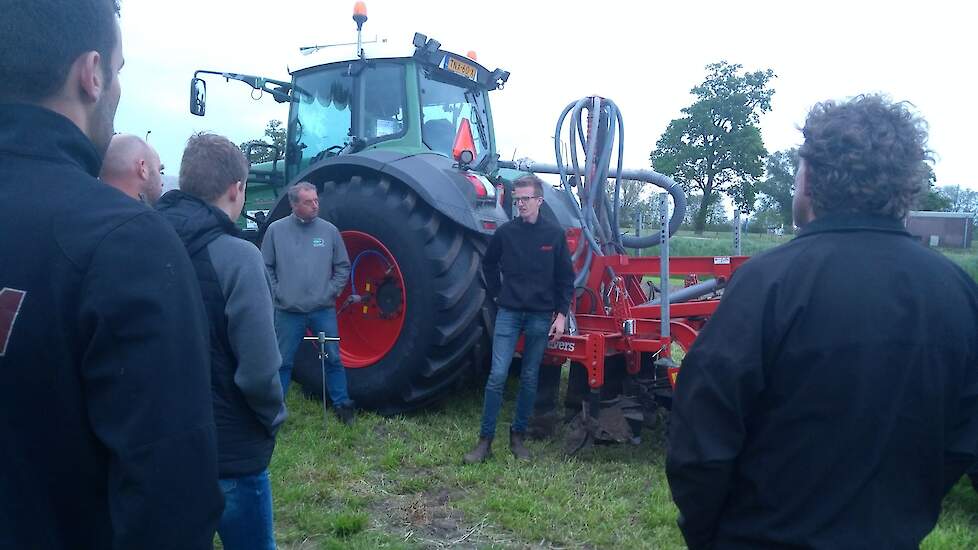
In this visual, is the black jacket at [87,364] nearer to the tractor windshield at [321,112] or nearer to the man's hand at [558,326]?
the man's hand at [558,326]

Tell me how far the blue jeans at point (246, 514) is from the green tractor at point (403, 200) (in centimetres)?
249

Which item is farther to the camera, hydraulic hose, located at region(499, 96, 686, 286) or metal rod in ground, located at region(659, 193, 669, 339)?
hydraulic hose, located at region(499, 96, 686, 286)

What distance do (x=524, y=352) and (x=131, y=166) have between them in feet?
8.63

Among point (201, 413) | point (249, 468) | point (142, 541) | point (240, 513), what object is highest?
point (201, 413)

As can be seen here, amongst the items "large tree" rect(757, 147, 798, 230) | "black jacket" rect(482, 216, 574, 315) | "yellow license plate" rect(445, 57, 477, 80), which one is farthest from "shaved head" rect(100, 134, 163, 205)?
"large tree" rect(757, 147, 798, 230)

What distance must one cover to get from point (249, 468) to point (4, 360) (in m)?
1.09

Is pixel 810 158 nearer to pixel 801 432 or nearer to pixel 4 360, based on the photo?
pixel 801 432

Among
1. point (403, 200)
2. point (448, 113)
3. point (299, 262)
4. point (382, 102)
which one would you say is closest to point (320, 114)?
point (382, 102)

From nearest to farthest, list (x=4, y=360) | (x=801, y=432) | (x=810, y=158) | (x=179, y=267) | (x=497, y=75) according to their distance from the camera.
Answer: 1. (x=4, y=360)
2. (x=179, y=267)
3. (x=801, y=432)
4. (x=810, y=158)
5. (x=497, y=75)

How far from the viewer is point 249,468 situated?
202 centimetres

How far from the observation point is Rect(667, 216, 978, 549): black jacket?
1.40 meters

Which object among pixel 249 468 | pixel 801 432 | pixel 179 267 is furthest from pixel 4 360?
pixel 801 432

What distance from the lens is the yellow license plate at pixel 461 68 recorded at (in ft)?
17.5

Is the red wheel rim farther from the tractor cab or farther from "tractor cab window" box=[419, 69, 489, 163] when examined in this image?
A: "tractor cab window" box=[419, 69, 489, 163]
